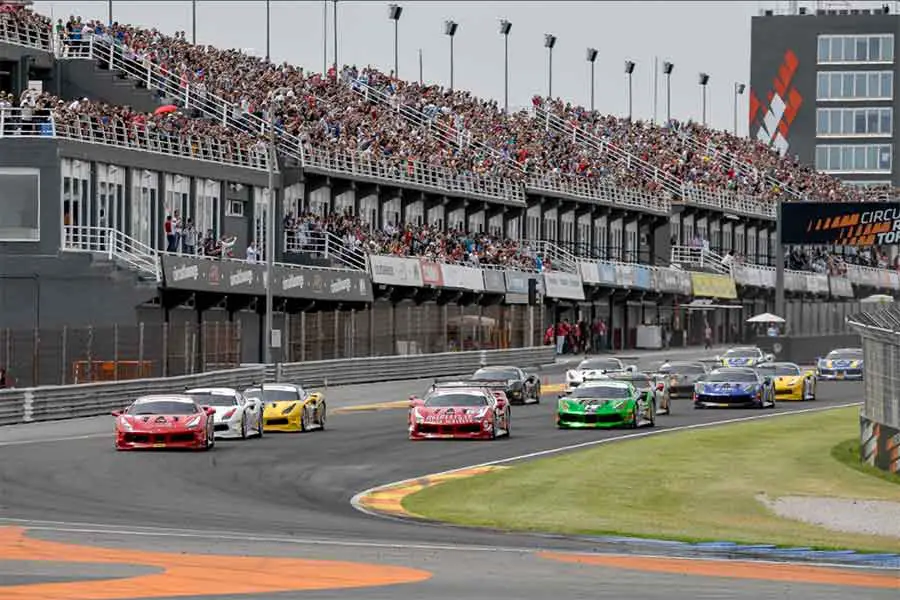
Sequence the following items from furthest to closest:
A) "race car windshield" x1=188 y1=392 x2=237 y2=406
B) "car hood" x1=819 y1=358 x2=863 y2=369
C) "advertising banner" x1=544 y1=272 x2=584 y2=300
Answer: "advertising banner" x1=544 y1=272 x2=584 y2=300 < "car hood" x1=819 y1=358 x2=863 y2=369 < "race car windshield" x1=188 y1=392 x2=237 y2=406

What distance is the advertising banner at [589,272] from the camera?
9581cm

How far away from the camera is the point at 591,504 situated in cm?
3131

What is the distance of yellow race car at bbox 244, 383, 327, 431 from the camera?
A: 156 feet

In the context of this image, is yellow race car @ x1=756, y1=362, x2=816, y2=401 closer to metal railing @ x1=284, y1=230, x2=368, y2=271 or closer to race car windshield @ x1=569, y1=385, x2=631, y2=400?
race car windshield @ x1=569, y1=385, x2=631, y2=400

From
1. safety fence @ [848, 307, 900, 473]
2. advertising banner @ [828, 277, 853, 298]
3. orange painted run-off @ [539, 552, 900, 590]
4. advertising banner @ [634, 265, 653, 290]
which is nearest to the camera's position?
orange painted run-off @ [539, 552, 900, 590]

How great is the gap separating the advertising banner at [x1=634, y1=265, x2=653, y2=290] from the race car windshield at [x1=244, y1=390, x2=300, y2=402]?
54.2 meters

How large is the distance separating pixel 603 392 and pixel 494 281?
3655 centimetres

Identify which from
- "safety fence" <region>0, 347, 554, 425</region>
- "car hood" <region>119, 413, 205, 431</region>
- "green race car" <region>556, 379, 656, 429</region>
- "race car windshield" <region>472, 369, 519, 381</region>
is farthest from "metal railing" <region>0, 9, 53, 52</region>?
"car hood" <region>119, 413, 205, 431</region>

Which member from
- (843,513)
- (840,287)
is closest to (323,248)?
(843,513)

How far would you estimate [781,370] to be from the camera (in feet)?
212

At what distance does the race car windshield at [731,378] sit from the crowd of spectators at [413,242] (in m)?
20.6

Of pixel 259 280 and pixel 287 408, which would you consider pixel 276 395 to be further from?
pixel 259 280

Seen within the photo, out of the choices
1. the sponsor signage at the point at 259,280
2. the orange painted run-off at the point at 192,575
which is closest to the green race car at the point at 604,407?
the sponsor signage at the point at 259,280

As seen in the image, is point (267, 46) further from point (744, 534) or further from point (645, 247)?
point (744, 534)
